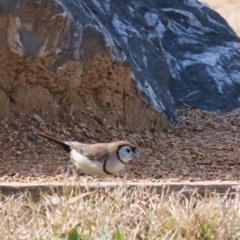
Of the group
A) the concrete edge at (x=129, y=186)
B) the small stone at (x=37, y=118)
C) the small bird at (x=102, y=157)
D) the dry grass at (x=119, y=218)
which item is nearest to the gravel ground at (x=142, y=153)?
the small stone at (x=37, y=118)

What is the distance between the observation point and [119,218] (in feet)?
12.4

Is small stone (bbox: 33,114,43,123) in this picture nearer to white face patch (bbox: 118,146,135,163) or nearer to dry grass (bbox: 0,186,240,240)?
white face patch (bbox: 118,146,135,163)

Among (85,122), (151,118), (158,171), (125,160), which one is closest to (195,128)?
(151,118)

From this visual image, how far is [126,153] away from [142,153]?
1.18m

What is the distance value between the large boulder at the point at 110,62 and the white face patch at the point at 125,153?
1.40 metres

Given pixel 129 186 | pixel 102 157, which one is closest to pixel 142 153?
pixel 102 157

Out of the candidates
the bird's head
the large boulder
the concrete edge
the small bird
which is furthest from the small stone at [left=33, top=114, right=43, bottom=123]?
the concrete edge

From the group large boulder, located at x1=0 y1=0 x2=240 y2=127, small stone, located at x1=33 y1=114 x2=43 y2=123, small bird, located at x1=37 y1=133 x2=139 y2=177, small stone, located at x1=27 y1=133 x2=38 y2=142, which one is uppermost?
large boulder, located at x1=0 y1=0 x2=240 y2=127

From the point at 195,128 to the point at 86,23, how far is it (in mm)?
1538

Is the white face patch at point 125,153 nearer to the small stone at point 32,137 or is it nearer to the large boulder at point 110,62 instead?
the small stone at point 32,137

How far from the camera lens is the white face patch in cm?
522

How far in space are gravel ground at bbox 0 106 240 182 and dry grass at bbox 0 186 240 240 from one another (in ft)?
4.14

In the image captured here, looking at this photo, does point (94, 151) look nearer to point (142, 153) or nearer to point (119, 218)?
point (142, 153)

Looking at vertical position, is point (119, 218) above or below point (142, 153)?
above
